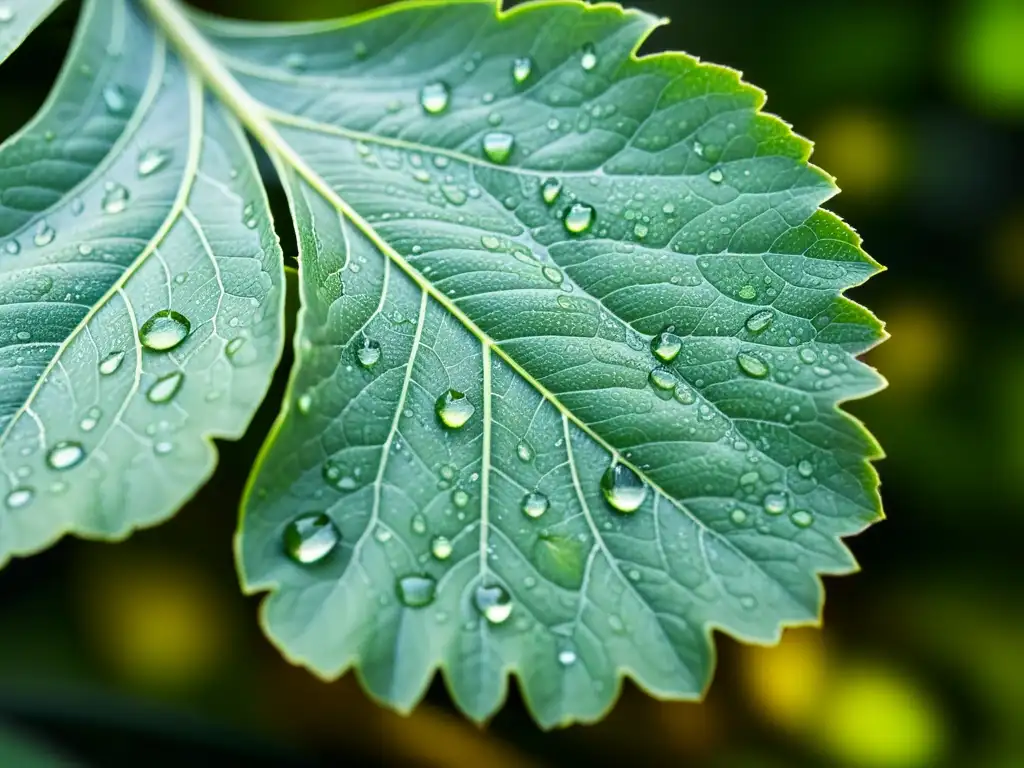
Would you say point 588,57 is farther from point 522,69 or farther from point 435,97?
point 435,97

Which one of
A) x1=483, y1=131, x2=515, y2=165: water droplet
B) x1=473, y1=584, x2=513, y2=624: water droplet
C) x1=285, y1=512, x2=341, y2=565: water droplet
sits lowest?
x1=473, y1=584, x2=513, y2=624: water droplet

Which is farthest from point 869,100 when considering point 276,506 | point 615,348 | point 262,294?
point 276,506

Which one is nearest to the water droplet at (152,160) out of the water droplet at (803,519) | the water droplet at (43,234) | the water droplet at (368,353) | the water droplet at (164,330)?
the water droplet at (43,234)

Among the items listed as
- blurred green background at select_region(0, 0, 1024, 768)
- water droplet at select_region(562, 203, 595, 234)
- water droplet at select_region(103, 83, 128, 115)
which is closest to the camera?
water droplet at select_region(562, 203, 595, 234)

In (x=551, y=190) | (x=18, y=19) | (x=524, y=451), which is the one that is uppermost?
(x=18, y=19)

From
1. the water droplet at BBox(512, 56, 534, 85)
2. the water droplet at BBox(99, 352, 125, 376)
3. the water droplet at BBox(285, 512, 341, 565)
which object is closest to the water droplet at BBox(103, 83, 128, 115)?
the water droplet at BBox(99, 352, 125, 376)

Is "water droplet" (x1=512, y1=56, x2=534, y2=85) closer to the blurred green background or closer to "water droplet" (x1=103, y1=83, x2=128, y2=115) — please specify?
"water droplet" (x1=103, y1=83, x2=128, y2=115)

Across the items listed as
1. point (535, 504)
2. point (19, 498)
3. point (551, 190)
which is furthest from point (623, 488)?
point (19, 498)
